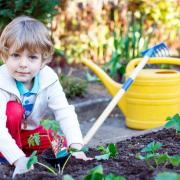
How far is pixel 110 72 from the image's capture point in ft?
19.0

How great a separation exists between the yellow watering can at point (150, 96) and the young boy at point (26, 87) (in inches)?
56.5

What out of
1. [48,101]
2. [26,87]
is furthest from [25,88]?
[48,101]

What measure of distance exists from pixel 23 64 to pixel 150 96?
1.82 m

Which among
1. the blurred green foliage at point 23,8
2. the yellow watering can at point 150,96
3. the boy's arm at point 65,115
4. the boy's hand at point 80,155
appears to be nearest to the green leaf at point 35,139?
the boy's hand at point 80,155

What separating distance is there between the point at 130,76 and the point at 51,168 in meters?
1.73

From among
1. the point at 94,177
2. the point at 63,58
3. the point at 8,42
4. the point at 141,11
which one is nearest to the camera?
the point at 94,177

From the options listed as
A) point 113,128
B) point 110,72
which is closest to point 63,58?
point 110,72

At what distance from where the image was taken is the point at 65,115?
2953 mm

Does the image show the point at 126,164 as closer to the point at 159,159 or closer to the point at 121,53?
the point at 159,159

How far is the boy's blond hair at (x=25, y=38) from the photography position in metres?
2.77

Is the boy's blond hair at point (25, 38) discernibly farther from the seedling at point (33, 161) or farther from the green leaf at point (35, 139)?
the seedling at point (33, 161)

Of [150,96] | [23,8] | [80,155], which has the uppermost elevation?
[23,8]

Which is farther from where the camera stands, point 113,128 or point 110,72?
point 110,72

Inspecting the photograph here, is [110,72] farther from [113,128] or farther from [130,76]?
[130,76]
